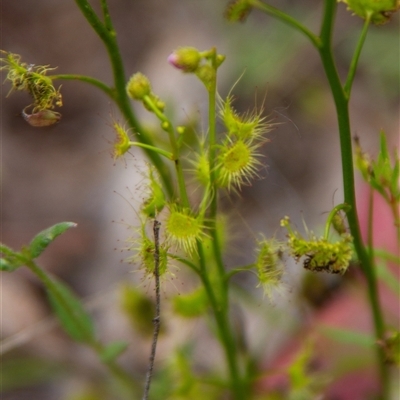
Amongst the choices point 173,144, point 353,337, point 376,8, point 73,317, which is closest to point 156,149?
point 173,144

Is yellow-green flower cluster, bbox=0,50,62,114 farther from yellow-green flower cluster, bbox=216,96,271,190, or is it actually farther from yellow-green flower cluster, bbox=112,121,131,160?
yellow-green flower cluster, bbox=216,96,271,190

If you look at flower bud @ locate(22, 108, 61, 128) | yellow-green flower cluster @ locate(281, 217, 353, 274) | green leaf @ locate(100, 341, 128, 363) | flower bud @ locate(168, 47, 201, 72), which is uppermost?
flower bud @ locate(168, 47, 201, 72)

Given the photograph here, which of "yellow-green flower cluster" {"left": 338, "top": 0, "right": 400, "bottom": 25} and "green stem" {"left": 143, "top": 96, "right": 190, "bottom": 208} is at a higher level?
"yellow-green flower cluster" {"left": 338, "top": 0, "right": 400, "bottom": 25}

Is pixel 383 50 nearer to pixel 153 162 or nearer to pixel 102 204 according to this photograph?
pixel 102 204

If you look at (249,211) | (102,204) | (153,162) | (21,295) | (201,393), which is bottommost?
(201,393)

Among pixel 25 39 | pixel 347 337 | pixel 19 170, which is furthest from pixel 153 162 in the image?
pixel 25 39

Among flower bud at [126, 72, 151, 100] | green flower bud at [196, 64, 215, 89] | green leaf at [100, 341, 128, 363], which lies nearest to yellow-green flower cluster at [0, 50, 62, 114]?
flower bud at [126, 72, 151, 100]
